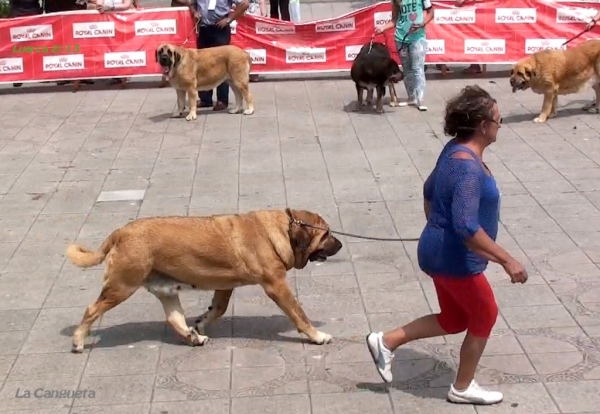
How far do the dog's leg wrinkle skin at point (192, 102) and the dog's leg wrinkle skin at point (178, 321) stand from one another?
23.2 feet

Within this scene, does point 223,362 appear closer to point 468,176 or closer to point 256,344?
point 256,344

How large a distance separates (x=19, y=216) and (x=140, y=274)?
11.6 feet

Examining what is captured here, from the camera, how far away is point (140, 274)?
5.83 m

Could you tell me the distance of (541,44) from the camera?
49.1 feet

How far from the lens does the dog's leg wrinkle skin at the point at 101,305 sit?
5.88 m

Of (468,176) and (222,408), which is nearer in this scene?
(468,176)

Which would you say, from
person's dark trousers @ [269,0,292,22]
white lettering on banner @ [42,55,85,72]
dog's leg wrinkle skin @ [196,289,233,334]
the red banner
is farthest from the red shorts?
person's dark trousers @ [269,0,292,22]

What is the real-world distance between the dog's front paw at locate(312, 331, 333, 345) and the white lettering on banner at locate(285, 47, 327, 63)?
9819 millimetres

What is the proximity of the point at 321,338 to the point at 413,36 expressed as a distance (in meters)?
7.40

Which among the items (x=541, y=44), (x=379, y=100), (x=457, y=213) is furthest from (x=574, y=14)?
(x=457, y=213)

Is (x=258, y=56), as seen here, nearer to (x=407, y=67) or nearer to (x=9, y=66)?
(x=407, y=67)

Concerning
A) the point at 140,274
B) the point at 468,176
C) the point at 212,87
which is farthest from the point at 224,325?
the point at 212,87

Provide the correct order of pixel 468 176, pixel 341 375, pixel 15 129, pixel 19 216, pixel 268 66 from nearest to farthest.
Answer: pixel 468 176
pixel 341 375
pixel 19 216
pixel 15 129
pixel 268 66

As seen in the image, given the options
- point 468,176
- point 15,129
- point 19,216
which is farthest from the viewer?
point 15,129
